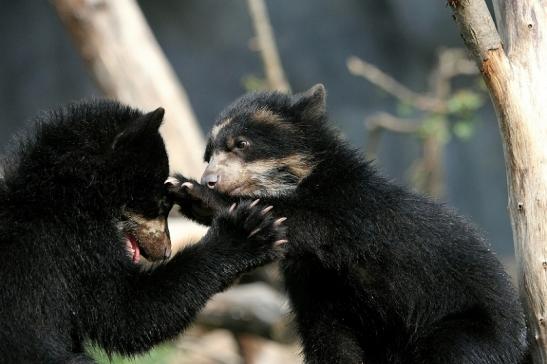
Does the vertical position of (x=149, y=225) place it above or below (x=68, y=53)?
below

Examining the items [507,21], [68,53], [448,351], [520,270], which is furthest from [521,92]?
[68,53]

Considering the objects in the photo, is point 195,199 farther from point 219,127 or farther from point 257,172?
point 219,127

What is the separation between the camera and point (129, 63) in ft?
27.9

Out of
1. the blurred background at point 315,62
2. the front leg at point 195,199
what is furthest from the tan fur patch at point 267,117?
the blurred background at point 315,62

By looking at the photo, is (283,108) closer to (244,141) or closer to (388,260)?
(244,141)

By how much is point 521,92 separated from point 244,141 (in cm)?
161

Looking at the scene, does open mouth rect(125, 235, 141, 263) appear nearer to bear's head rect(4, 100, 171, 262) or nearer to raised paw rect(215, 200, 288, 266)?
bear's head rect(4, 100, 171, 262)

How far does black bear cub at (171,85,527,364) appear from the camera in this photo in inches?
172

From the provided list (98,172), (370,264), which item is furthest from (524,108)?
(98,172)

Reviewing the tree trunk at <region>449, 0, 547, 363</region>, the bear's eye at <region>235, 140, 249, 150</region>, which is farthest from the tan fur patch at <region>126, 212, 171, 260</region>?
the tree trunk at <region>449, 0, 547, 363</region>

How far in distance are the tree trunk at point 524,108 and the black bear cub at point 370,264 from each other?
1.19 feet

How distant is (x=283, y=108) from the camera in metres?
5.04

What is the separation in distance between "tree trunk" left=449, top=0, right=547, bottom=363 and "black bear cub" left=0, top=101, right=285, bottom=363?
1.17 metres

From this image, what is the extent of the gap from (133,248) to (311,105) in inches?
52.9
